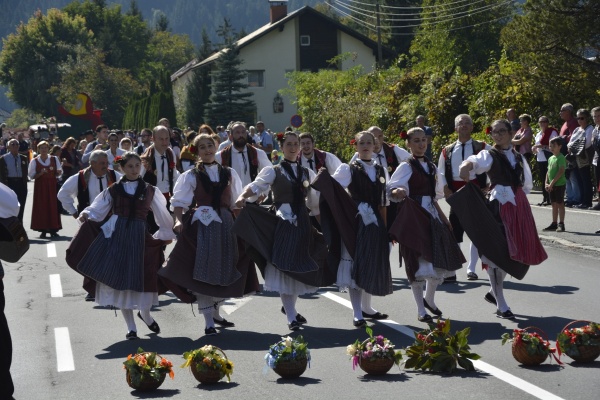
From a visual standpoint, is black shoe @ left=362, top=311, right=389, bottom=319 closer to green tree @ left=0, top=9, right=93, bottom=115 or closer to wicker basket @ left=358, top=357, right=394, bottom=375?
wicker basket @ left=358, top=357, right=394, bottom=375

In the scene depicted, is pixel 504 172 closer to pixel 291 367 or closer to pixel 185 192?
pixel 185 192

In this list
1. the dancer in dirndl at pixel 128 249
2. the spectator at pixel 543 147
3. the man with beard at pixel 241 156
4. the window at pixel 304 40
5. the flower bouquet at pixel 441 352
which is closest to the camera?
the flower bouquet at pixel 441 352

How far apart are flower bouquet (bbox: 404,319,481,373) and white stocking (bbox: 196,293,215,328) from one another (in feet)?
8.37

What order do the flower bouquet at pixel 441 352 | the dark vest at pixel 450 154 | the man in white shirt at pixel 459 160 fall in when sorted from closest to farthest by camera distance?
the flower bouquet at pixel 441 352
the man in white shirt at pixel 459 160
the dark vest at pixel 450 154

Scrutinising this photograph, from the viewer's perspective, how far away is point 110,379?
854cm

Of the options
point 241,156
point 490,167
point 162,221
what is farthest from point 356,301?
point 241,156

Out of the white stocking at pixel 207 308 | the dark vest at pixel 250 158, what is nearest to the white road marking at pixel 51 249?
the dark vest at pixel 250 158

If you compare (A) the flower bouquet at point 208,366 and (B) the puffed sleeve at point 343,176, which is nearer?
(A) the flower bouquet at point 208,366

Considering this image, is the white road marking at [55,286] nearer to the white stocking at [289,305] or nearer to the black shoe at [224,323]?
the black shoe at [224,323]

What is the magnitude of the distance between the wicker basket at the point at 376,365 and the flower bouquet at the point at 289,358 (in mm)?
391

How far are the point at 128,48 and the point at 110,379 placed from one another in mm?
119279

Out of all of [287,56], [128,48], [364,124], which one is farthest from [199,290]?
[128,48]

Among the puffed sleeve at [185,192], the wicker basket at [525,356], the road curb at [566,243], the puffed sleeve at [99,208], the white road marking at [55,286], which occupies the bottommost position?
the white road marking at [55,286]

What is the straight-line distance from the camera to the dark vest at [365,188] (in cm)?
1053
